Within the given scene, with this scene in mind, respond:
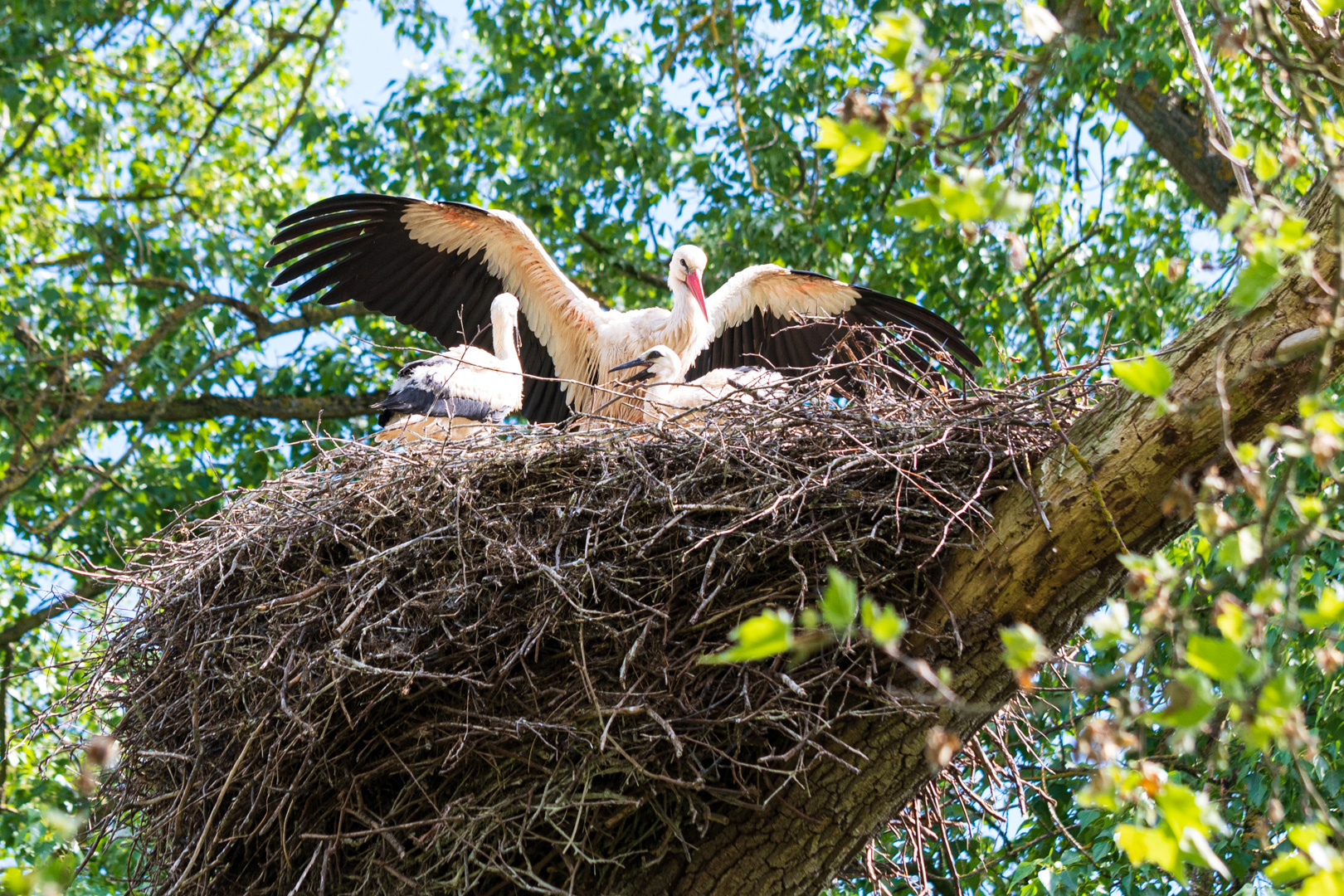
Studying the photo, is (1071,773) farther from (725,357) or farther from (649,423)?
(725,357)

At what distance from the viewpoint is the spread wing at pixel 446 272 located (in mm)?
5906

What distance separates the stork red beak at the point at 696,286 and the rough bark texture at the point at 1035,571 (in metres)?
2.68

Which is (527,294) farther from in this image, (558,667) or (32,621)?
(32,621)

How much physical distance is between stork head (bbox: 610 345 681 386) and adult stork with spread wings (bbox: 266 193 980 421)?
65 cm

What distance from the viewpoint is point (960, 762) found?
3791mm

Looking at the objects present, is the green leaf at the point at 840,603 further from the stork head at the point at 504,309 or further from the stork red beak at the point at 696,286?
the stork head at the point at 504,309

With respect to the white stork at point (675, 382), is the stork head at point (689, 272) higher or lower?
higher

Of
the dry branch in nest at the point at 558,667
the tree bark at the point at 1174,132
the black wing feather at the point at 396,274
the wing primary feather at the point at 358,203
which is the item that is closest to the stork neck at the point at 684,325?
the black wing feather at the point at 396,274

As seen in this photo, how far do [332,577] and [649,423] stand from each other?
3.28 ft

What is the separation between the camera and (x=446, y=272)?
6.15 metres

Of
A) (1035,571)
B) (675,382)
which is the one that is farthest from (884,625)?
(675,382)

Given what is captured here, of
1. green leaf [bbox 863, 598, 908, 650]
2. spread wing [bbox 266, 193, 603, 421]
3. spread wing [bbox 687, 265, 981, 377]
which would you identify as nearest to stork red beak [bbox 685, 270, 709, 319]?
spread wing [bbox 687, 265, 981, 377]

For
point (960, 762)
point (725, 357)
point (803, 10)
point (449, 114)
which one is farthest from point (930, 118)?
point (449, 114)

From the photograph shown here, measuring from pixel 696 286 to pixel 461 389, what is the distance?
1.13 m
